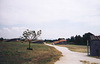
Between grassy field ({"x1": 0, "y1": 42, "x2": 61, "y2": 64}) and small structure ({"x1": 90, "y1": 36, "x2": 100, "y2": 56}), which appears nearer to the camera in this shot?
grassy field ({"x1": 0, "y1": 42, "x2": 61, "y2": 64})

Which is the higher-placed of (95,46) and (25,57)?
(95,46)

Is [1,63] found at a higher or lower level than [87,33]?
lower

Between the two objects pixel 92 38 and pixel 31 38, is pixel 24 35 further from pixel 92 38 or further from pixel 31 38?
pixel 92 38

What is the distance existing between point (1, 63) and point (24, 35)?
2355cm

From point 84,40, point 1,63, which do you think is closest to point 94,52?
point 1,63

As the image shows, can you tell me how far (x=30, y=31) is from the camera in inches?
1454

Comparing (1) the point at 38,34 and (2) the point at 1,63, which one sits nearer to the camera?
(2) the point at 1,63

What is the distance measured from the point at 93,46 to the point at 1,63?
19862mm

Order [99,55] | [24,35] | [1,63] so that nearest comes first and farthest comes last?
1. [1,63]
2. [99,55]
3. [24,35]

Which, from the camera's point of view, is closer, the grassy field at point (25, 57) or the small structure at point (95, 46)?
the grassy field at point (25, 57)

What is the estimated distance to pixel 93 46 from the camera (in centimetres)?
2408

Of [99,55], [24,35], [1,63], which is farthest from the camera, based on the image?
[24,35]

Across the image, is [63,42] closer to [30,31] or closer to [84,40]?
[84,40]

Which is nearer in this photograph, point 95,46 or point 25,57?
point 25,57
